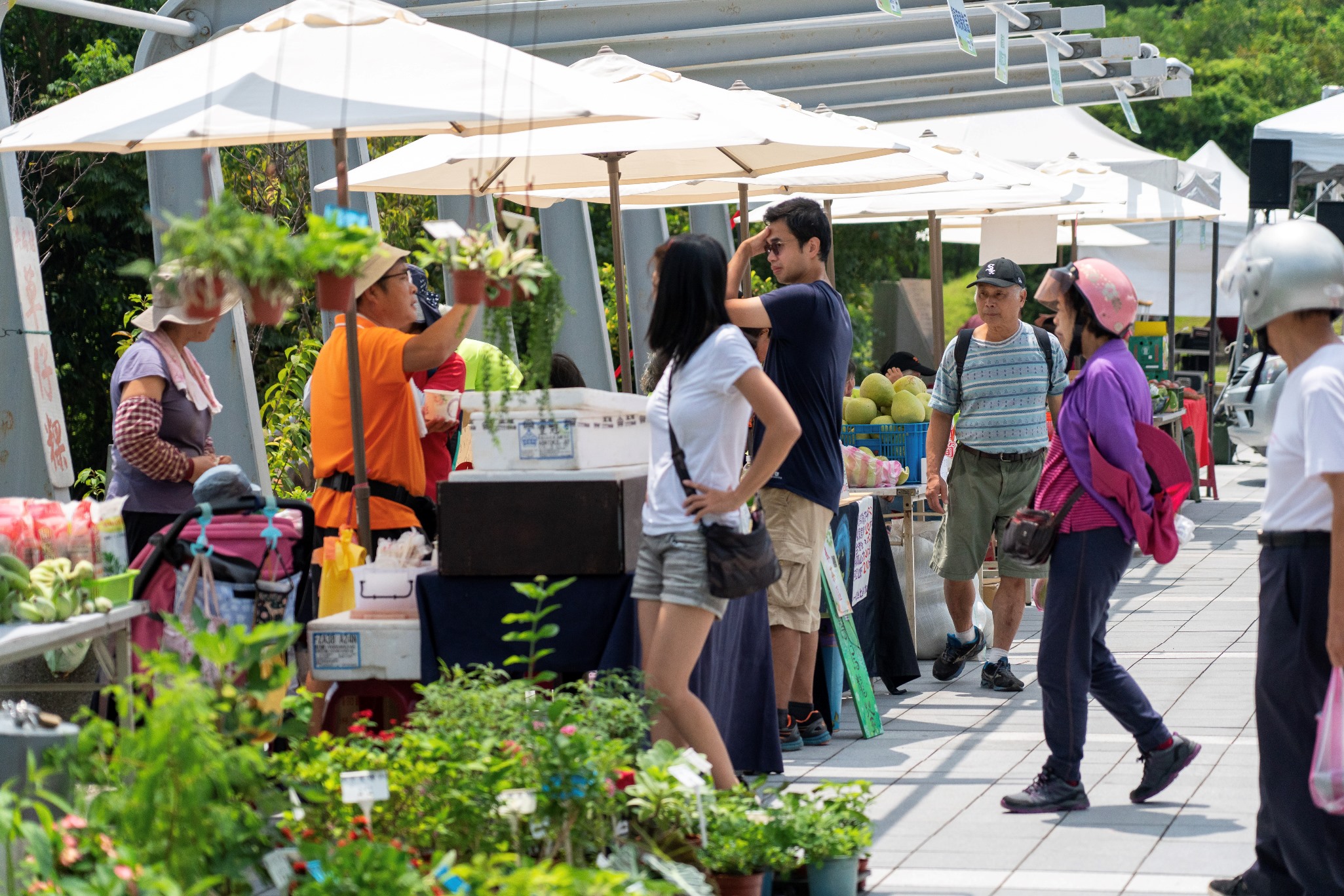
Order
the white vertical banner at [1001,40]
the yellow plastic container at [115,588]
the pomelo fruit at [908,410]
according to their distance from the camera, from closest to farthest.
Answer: the yellow plastic container at [115,588], the pomelo fruit at [908,410], the white vertical banner at [1001,40]

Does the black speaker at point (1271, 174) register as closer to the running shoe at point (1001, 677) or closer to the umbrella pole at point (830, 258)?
the umbrella pole at point (830, 258)

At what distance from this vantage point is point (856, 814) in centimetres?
394

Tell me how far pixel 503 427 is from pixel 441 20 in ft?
18.1

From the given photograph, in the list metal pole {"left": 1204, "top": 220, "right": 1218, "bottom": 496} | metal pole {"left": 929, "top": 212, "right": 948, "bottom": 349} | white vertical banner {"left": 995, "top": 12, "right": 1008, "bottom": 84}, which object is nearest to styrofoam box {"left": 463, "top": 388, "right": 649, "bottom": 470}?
white vertical banner {"left": 995, "top": 12, "right": 1008, "bottom": 84}

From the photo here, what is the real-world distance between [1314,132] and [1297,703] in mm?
10259

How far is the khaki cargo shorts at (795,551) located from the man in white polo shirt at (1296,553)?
1.93 metres

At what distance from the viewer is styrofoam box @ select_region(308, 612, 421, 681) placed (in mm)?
4320

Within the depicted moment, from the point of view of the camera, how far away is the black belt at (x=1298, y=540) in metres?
3.57

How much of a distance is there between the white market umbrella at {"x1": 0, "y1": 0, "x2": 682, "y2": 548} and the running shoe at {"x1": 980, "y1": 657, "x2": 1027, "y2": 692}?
3328 millimetres

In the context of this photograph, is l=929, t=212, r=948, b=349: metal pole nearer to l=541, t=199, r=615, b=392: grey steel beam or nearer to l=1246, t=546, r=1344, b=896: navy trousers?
l=541, t=199, r=615, b=392: grey steel beam

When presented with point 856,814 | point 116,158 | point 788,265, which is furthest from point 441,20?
point 116,158

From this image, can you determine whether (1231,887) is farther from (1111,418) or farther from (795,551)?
(795,551)

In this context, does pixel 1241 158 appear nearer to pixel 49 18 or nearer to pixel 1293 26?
pixel 1293 26

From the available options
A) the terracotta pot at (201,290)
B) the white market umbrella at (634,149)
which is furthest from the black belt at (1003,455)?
the terracotta pot at (201,290)
